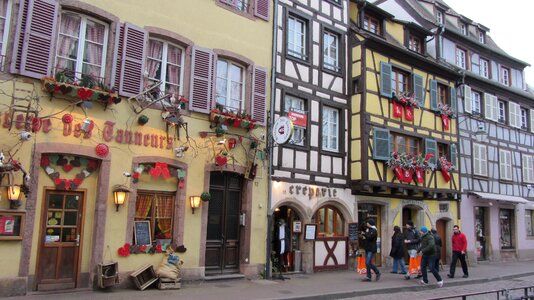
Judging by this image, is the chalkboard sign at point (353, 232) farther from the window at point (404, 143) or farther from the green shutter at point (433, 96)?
the green shutter at point (433, 96)

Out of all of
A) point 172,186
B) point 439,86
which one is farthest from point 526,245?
point 172,186

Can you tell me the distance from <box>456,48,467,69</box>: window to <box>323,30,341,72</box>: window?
8.91m

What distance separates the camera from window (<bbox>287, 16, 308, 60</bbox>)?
1494 centimetres

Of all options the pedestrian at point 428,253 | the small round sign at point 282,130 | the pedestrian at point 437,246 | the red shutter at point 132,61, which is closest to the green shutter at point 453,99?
the pedestrian at point 437,246

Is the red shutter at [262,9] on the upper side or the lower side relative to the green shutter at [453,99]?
upper

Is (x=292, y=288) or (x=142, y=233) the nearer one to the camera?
(x=142, y=233)

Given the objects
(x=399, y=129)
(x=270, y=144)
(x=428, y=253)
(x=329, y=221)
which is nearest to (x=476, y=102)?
(x=399, y=129)

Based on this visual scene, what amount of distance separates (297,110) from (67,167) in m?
7.11

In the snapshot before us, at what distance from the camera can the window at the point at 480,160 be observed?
838 inches

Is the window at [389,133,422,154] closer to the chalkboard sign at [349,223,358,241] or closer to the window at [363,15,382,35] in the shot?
the chalkboard sign at [349,223,358,241]

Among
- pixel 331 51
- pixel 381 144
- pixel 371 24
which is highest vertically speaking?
pixel 371 24

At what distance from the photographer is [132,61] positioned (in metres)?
11.0

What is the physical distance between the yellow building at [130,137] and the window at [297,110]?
1.06 m

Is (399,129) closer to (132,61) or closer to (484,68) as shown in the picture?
(484,68)
